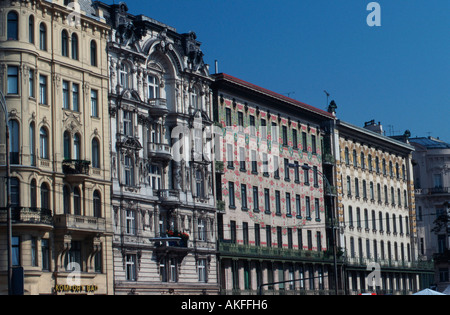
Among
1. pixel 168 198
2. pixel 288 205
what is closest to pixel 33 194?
pixel 168 198

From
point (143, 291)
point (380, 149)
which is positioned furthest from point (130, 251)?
point (380, 149)

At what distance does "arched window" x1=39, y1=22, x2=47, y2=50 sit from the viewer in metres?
52.4

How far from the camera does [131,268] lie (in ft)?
188

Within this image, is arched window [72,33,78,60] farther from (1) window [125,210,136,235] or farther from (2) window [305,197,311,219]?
(2) window [305,197,311,219]

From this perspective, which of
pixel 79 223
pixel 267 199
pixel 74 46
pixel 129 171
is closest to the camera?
pixel 79 223

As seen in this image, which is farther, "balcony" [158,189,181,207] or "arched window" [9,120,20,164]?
"balcony" [158,189,181,207]

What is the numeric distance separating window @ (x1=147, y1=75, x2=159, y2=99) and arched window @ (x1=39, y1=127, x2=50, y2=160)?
37.8ft

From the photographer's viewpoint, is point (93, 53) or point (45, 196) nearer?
point (45, 196)

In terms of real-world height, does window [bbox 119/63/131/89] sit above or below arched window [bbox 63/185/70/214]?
above

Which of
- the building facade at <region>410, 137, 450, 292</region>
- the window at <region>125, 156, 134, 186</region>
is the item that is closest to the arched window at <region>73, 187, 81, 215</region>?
the window at <region>125, 156, 134, 186</region>

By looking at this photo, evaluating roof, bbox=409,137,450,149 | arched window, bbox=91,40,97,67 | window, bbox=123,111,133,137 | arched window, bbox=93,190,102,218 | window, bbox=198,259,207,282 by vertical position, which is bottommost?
window, bbox=198,259,207,282

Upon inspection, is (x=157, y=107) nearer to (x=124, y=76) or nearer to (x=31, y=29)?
(x=124, y=76)

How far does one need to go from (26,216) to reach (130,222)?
10.2 meters
